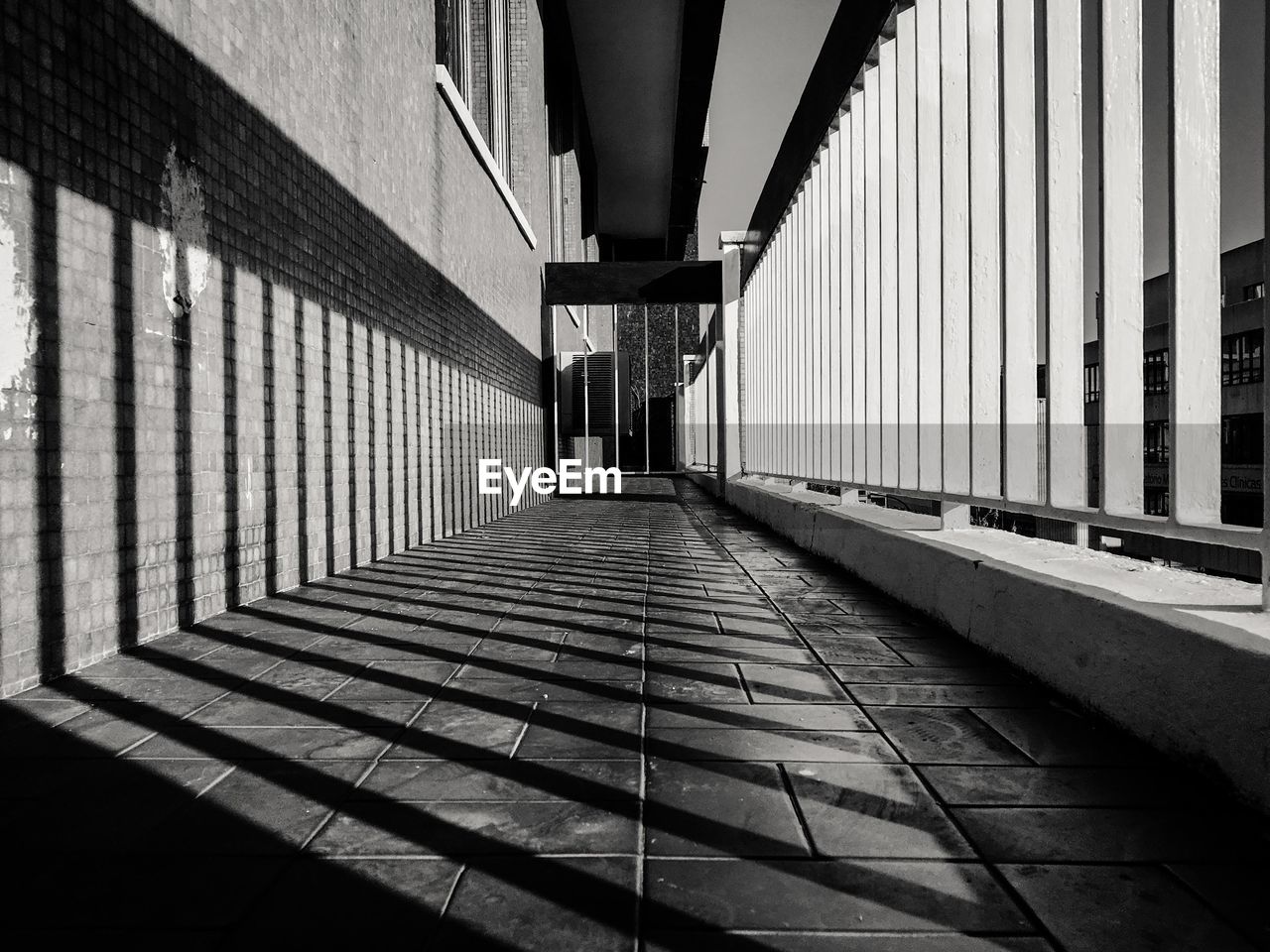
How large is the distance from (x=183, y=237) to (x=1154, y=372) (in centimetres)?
313

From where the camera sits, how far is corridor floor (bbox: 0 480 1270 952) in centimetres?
119

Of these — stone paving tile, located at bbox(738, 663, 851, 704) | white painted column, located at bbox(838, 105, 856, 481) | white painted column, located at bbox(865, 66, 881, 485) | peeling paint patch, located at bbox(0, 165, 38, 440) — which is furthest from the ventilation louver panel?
peeling paint patch, located at bbox(0, 165, 38, 440)

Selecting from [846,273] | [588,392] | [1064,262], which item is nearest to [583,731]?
[1064,262]

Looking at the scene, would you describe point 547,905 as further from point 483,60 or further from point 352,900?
point 483,60

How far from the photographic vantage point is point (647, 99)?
49.1ft

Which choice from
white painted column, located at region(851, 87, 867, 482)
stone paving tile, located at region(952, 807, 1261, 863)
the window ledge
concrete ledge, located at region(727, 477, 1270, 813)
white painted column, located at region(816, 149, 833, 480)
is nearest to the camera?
stone paving tile, located at region(952, 807, 1261, 863)

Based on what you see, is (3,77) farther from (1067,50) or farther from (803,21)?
(803,21)

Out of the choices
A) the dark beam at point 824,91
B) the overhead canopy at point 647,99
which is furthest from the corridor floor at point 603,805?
the overhead canopy at point 647,99

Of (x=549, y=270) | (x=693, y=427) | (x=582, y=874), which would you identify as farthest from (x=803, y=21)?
(x=693, y=427)

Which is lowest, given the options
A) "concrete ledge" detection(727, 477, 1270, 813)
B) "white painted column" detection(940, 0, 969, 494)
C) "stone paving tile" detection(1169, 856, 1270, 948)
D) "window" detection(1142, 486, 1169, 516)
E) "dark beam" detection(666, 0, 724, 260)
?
"stone paving tile" detection(1169, 856, 1270, 948)

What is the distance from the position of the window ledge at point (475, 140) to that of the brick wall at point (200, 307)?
0.40 meters

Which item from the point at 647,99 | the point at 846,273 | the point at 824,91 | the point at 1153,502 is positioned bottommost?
the point at 1153,502

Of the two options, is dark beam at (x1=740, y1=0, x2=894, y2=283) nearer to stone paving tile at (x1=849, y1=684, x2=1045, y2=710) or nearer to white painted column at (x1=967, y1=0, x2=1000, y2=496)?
white painted column at (x1=967, y1=0, x2=1000, y2=496)

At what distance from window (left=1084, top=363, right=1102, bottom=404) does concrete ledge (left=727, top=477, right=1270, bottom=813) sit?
478 millimetres
